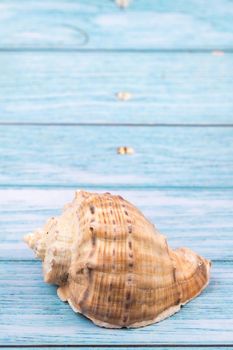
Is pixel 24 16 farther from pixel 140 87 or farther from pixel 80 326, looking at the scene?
pixel 80 326

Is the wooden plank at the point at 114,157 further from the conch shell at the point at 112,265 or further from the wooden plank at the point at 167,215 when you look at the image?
the conch shell at the point at 112,265

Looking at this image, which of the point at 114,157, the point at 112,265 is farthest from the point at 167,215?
the point at 112,265

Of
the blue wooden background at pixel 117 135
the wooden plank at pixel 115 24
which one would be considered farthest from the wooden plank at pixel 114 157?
the wooden plank at pixel 115 24

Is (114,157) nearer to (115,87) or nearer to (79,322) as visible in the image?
(115,87)

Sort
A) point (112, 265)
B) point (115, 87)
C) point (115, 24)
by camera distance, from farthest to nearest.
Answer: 1. point (115, 24)
2. point (115, 87)
3. point (112, 265)

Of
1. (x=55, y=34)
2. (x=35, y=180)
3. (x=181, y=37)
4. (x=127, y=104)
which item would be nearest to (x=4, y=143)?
(x=35, y=180)

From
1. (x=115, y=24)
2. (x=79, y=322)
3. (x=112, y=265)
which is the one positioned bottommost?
(x=79, y=322)

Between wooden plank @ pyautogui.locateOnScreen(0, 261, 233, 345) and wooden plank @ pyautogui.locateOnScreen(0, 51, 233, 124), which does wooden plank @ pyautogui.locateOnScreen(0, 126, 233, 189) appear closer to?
wooden plank @ pyautogui.locateOnScreen(0, 51, 233, 124)
